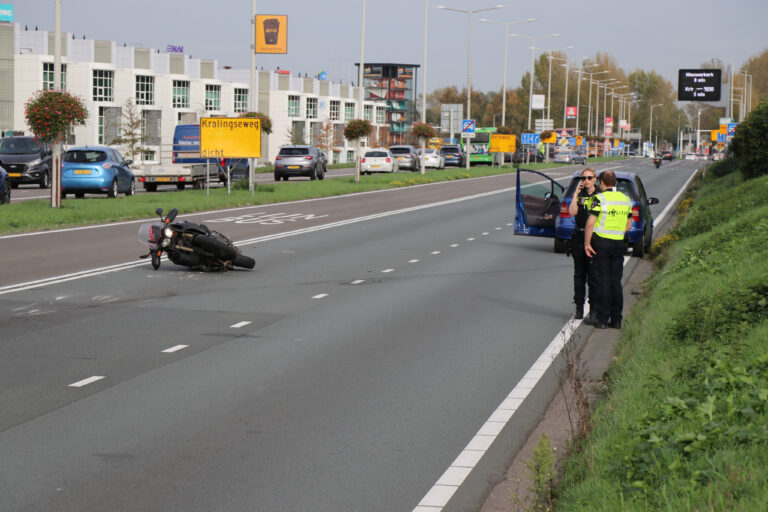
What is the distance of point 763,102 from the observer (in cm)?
3147

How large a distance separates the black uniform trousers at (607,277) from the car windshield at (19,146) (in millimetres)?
33984

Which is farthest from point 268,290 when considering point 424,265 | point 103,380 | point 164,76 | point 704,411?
point 164,76

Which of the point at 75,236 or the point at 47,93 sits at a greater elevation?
the point at 47,93

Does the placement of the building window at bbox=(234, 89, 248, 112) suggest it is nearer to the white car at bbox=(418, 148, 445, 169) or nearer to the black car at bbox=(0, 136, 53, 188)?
the white car at bbox=(418, 148, 445, 169)

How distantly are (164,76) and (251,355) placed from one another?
108 m

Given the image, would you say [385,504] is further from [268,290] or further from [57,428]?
[268,290]

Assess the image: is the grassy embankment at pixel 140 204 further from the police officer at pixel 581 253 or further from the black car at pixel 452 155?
the black car at pixel 452 155

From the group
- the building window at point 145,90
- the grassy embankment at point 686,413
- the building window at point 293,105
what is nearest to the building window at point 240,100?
the building window at point 293,105

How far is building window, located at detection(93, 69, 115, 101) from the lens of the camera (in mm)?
103375

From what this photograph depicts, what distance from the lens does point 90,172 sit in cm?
3325

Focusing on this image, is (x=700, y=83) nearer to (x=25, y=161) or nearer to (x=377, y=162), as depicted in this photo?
(x=377, y=162)

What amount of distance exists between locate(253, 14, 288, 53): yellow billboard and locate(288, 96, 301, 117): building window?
103 m

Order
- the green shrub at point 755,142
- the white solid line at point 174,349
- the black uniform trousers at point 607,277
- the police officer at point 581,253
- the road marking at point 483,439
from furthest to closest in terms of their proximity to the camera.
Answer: the green shrub at point 755,142
the police officer at point 581,253
the black uniform trousers at point 607,277
the white solid line at point 174,349
the road marking at point 483,439

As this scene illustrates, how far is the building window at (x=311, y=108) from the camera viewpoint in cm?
14650
